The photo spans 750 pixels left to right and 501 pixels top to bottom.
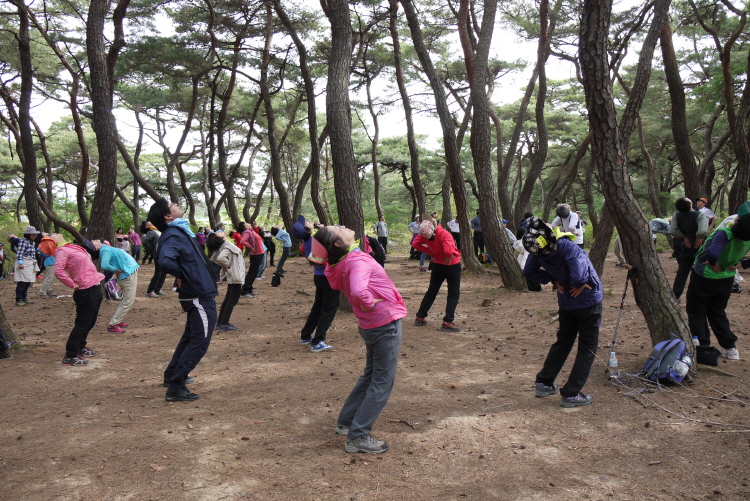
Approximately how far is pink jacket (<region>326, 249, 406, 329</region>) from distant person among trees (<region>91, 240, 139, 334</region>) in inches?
188

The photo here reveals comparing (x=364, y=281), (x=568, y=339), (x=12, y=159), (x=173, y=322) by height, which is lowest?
(x=173, y=322)

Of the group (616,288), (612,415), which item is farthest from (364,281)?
(616,288)

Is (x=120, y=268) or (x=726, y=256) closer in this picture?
(x=726, y=256)

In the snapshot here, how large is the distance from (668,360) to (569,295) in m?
1.17

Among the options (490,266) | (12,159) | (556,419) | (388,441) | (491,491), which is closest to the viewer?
(491,491)

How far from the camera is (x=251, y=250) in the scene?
1118 centimetres

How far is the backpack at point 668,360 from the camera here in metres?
4.68

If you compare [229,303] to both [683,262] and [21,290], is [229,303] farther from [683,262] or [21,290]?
[683,262]

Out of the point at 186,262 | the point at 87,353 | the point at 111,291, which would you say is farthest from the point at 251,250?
the point at 186,262

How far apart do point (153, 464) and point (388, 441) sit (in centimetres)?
160

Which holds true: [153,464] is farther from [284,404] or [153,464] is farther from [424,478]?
[424,478]

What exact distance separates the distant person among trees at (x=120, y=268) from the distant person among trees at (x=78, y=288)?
0.74 metres

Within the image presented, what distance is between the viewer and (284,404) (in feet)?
15.7

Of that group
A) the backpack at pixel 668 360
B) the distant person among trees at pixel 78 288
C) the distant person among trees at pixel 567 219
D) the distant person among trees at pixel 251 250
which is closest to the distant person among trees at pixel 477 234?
the distant person among trees at pixel 567 219
